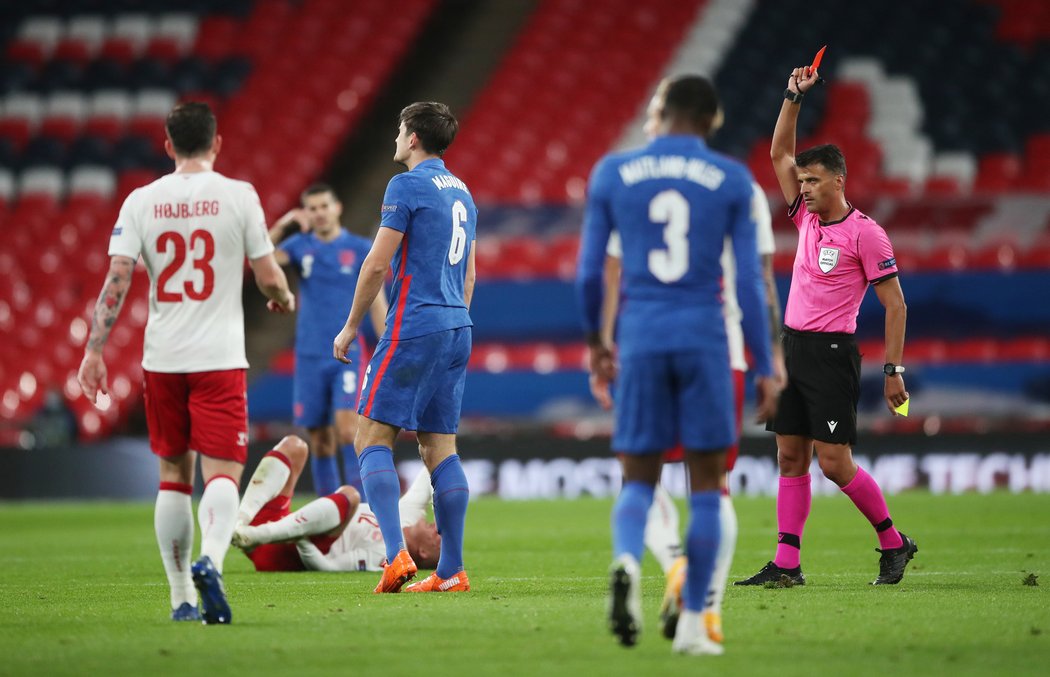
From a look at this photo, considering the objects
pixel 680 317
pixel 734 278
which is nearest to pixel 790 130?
pixel 734 278

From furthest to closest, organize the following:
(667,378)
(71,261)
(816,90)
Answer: (816,90), (71,261), (667,378)

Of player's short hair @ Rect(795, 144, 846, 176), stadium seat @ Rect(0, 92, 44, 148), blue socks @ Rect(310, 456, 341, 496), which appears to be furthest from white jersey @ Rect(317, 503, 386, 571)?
stadium seat @ Rect(0, 92, 44, 148)

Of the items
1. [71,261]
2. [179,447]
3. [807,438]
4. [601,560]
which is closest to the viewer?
[179,447]

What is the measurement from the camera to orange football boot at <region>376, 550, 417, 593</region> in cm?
751

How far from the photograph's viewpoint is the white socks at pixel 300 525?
8.73 m

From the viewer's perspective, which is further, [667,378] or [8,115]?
[8,115]

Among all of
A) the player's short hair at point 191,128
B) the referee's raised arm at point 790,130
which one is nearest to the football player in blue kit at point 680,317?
the player's short hair at point 191,128

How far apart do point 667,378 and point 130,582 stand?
14.6ft

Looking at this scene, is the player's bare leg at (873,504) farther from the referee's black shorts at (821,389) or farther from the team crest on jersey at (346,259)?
the team crest on jersey at (346,259)

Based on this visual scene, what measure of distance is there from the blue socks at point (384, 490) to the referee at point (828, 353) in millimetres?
1978

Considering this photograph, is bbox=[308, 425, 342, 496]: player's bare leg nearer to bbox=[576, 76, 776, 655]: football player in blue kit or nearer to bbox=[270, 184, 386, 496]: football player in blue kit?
bbox=[270, 184, 386, 496]: football player in blue kit

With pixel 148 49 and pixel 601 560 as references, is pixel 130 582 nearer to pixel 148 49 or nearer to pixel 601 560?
pixel 601 560

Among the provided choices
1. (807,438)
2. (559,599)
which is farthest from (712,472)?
(807,438)

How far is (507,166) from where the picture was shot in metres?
22.0
